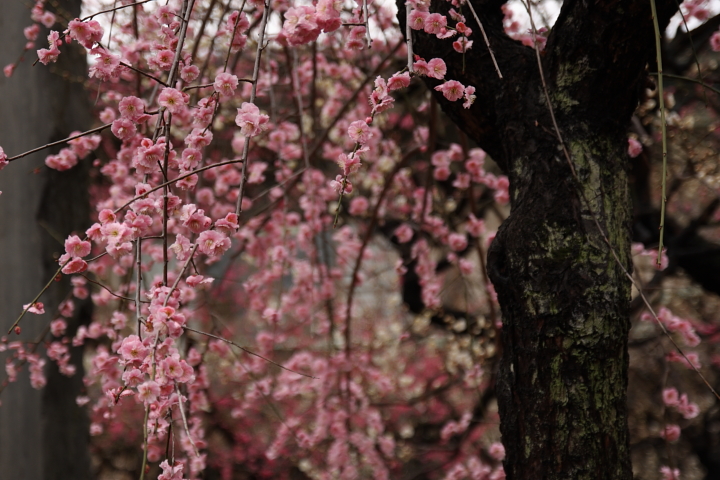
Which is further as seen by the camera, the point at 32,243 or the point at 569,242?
the point at 32,243

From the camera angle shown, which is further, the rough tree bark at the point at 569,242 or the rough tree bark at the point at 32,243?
the rough tree bark at the point at 32,243

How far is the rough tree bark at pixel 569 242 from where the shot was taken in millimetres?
1107

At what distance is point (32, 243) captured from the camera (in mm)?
2287

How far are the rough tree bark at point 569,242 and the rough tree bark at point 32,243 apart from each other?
5.74ft

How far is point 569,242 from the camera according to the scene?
114 centimetres

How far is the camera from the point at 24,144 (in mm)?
2289

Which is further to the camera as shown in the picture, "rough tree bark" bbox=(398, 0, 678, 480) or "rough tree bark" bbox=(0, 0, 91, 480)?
"rough tree bark" bbox=(0, 0, 91, 480)

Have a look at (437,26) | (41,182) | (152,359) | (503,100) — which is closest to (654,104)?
(503,100)

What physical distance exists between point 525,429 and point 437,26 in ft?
2.60

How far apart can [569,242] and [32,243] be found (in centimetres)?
204

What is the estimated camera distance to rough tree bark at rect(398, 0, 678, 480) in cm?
111

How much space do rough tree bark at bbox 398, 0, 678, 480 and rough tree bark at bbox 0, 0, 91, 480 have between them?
1750mm

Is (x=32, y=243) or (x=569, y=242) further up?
(x=32, y=243)

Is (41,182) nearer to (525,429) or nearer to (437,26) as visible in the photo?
(437,26)
